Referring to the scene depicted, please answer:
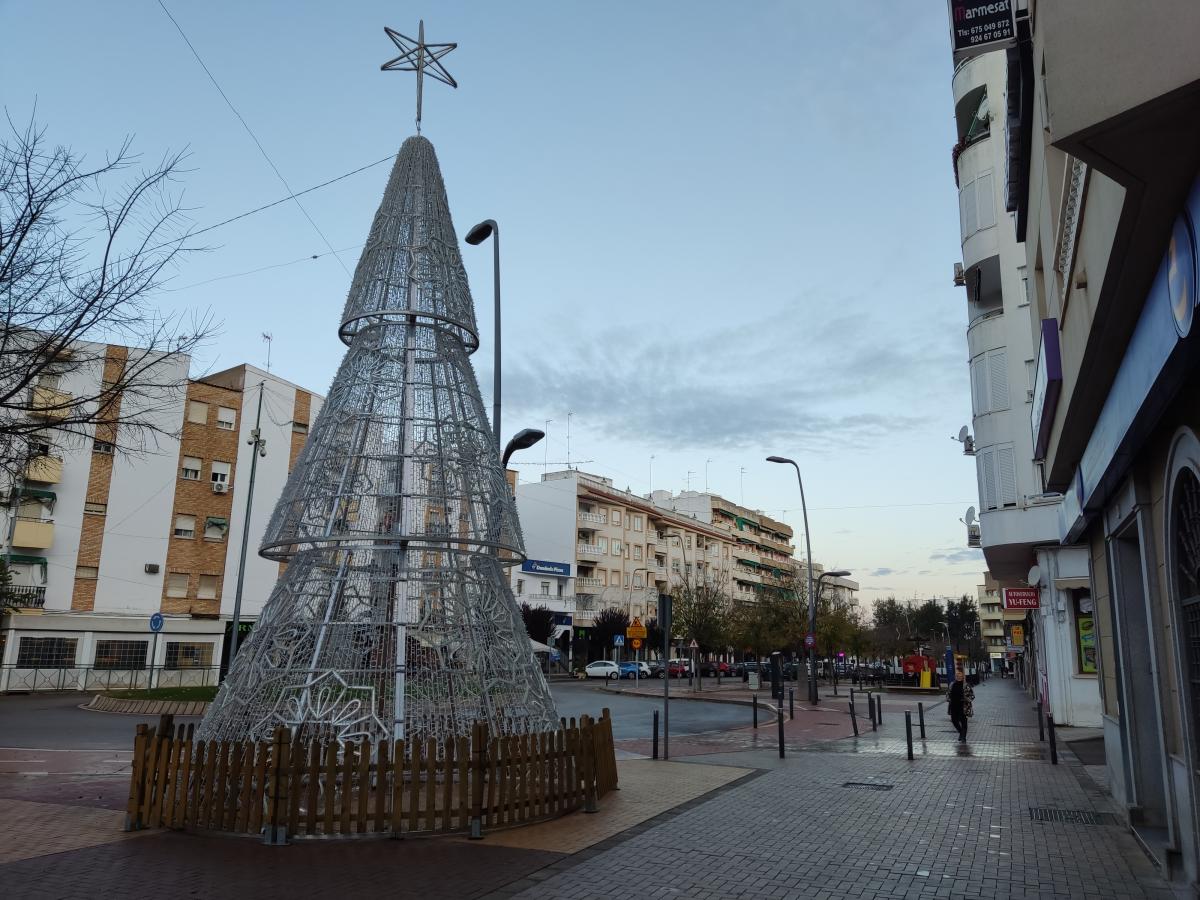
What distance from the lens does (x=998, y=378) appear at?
24.0 metres

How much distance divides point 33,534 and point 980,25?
3584 centimetres

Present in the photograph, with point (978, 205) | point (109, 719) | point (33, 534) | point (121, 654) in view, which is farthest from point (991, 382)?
point (33, 534)

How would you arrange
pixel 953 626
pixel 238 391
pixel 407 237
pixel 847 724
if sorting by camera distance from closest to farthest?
pixel 407 237 → pixel 847 724 → pixel 238 391 → pixel 953 626

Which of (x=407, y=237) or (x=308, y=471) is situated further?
(x=407, y=237)

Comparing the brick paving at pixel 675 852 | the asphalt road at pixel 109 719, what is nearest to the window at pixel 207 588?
the asphalt road at pixel 109 719

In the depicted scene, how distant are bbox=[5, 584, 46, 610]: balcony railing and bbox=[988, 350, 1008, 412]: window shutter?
1293 inches

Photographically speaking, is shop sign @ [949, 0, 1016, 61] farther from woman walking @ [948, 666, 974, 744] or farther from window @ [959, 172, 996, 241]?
window @ [959, 172, 996, 241]

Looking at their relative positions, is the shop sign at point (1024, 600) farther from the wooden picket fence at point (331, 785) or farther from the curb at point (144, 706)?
the curb at point (144, 706)

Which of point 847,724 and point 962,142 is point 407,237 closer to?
point 847,724

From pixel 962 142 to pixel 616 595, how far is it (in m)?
49.4

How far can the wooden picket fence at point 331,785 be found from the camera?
7.38 metres

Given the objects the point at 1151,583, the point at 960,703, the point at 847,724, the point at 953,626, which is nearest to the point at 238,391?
the point at 847,724

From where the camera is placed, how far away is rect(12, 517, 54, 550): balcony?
32.4m

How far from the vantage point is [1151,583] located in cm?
702
